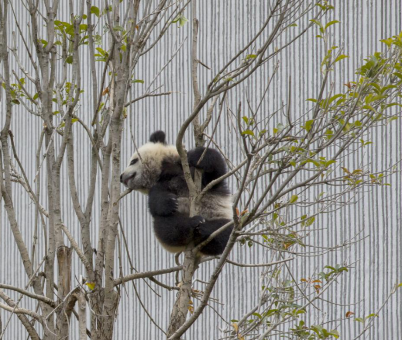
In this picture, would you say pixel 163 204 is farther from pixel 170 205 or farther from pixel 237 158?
pixel 237 158

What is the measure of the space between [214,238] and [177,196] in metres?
0.52

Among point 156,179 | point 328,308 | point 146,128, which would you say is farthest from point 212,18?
point 328,308

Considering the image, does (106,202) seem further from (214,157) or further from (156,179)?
(156,179)

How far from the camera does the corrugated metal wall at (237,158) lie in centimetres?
370

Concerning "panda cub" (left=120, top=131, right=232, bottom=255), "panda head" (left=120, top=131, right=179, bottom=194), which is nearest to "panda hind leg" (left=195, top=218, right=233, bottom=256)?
"panda cub" (left=120, top=131, right=232, bottom=255)

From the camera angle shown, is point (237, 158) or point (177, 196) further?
point (237, 158)

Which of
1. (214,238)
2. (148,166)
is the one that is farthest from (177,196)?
(214,238)

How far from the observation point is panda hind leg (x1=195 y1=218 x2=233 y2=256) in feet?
9.77

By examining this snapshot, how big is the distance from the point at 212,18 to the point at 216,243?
1.96 metres

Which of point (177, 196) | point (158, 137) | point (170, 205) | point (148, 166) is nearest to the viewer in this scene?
point (170, 205)

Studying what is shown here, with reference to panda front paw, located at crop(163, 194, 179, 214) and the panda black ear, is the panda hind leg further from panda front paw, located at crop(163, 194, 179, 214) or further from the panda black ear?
the panda black ear

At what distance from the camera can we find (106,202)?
255 centimetres

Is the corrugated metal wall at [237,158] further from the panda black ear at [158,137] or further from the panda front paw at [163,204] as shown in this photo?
the panda front paw at [163,204]

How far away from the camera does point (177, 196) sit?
3555 millimetres
